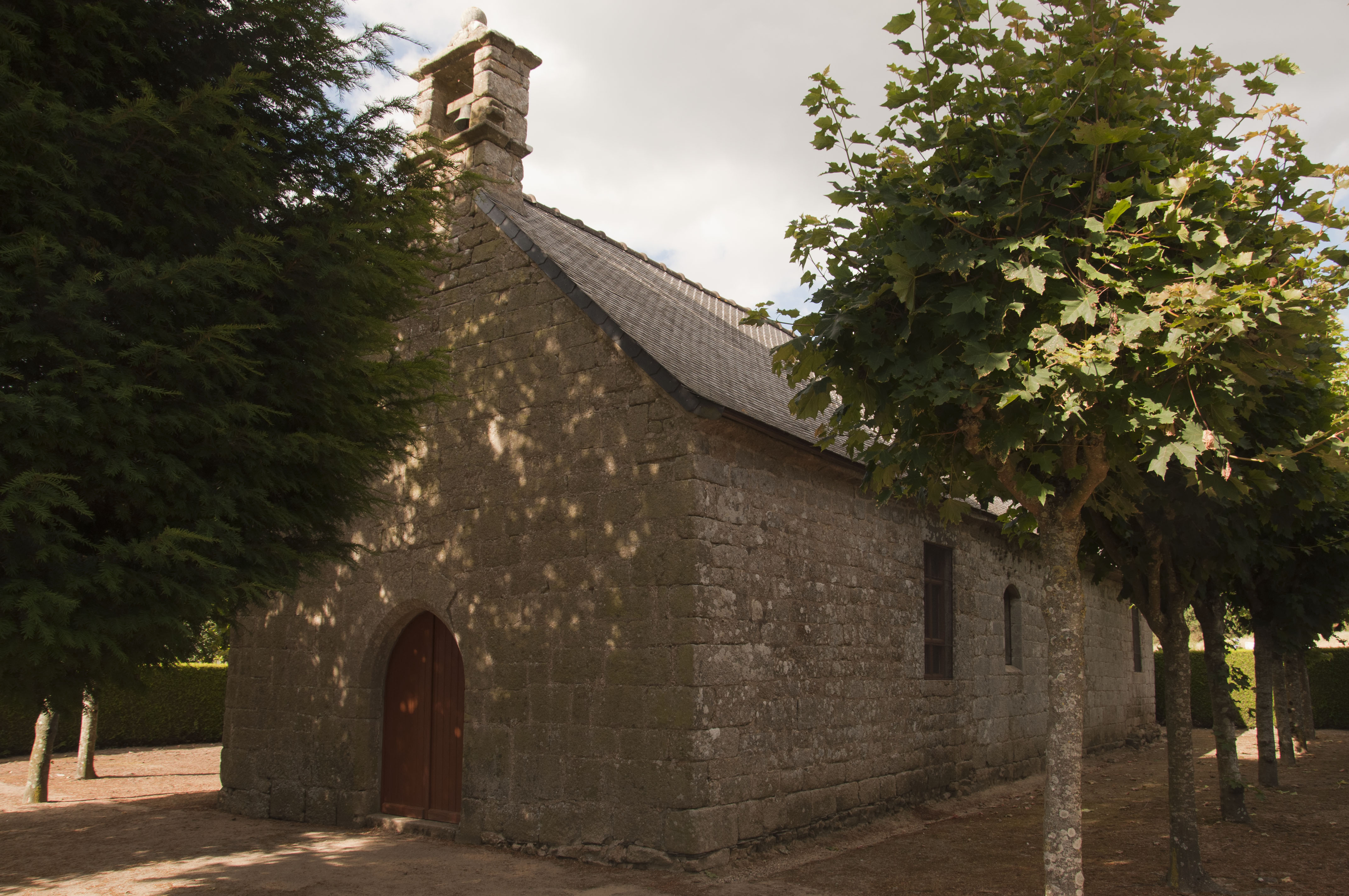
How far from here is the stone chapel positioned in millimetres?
7148

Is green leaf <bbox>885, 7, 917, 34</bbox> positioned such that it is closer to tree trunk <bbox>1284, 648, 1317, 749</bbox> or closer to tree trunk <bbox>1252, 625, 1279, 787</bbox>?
tree trunk <bbox>1252, 625, 1279, 787</bbox>

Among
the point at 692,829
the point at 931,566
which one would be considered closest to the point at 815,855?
the point at 692,829

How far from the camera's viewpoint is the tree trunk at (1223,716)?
28.2 ft

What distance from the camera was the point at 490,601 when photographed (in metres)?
8.18

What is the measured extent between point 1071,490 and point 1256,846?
4.82 meters

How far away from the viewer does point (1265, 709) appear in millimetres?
10453

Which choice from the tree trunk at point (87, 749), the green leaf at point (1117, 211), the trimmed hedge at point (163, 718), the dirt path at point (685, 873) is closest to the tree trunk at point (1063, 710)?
the green leaf at point (1117, 211)

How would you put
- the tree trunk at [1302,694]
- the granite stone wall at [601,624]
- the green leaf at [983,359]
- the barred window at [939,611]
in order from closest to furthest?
the green leaf at [983,359] < the granite stone wall at [601,624] < the barred window at [939,611] < the tree trunk at [1302,694]

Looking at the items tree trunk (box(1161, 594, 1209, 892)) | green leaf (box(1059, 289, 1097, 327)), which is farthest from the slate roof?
tree trunk (box(1161, 594, 1209, 892))

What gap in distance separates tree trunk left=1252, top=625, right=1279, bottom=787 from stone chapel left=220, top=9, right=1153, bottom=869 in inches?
122

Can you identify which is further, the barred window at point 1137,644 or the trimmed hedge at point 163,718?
the barred window at point 1137,644

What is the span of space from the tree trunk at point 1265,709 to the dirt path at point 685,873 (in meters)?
0.25

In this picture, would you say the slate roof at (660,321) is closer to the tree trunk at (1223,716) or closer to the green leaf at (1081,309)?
the green leaf at (1081,309)

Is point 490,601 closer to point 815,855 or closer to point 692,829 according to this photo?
point 692,829
